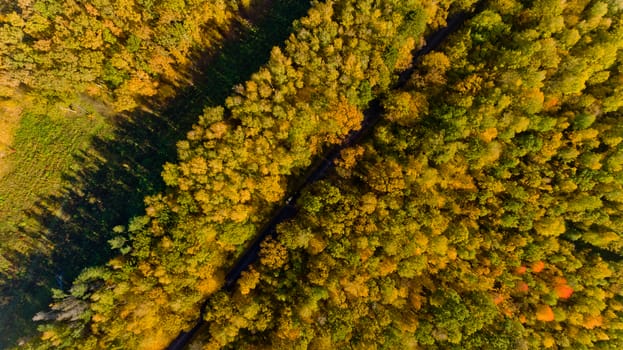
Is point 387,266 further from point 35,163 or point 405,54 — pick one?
point 35,163

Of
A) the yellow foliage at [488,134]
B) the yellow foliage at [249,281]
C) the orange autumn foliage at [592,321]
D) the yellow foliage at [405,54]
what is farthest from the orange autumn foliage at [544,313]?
the yellow foliage at [249,281]

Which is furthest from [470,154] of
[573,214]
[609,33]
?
[609,33]

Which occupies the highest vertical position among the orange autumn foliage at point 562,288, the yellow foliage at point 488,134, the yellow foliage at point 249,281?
the yellow foliage at point 488,134

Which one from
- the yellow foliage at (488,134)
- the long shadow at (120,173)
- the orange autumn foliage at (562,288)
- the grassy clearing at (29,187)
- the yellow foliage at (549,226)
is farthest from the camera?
the long shadow at (120,173)

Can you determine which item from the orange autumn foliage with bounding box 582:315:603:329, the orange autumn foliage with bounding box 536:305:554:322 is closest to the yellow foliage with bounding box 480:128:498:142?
the orange autumn foliage with bounding box 536:305:554:322

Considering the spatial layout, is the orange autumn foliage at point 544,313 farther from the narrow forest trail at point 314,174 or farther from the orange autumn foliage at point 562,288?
the narrow forest trail at point 314,174
